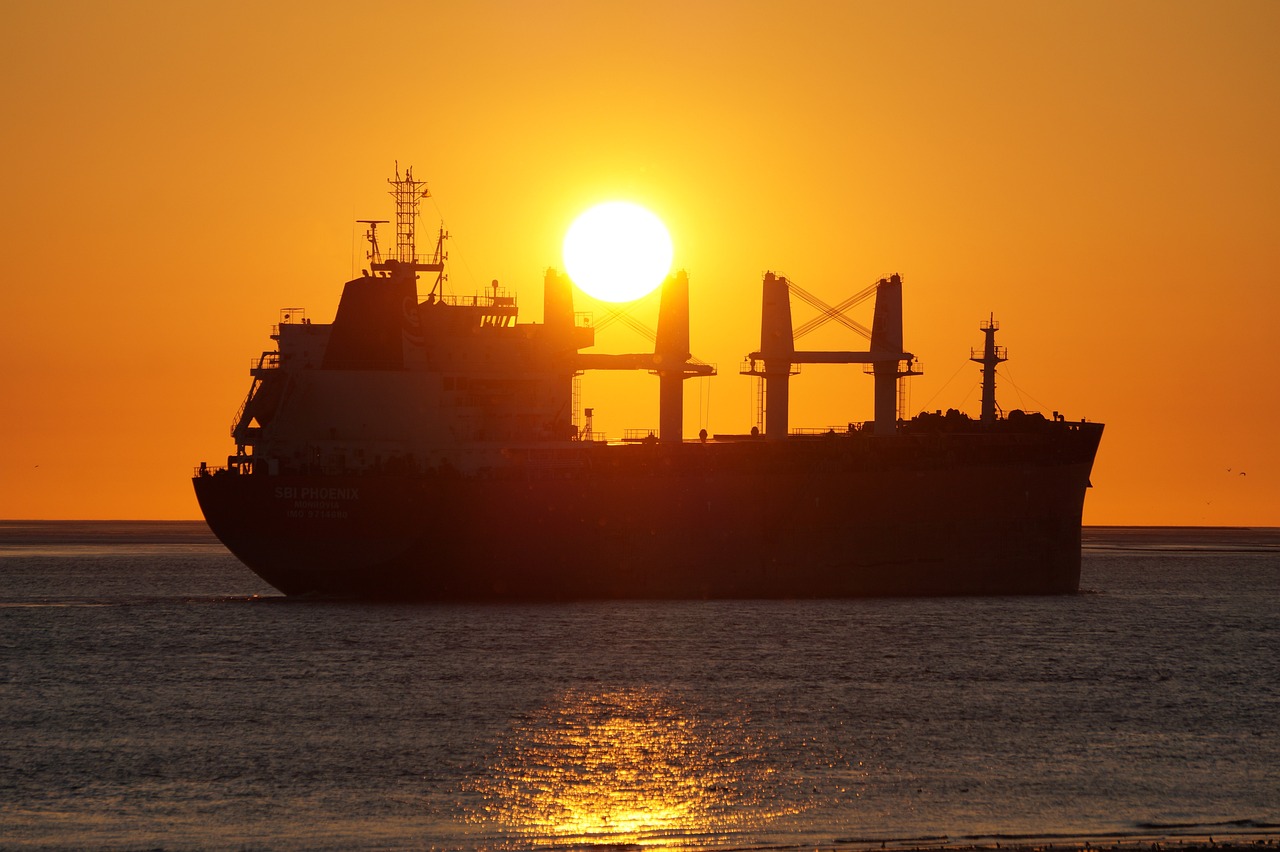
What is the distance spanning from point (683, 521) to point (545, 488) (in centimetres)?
448

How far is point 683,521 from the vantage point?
155ft

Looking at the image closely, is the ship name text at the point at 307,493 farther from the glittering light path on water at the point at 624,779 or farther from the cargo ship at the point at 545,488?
the glittering light path on water at the point at 624,779

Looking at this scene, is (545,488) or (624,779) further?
(545,488)

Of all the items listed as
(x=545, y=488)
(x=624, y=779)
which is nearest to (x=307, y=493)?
(x=545, y=488)

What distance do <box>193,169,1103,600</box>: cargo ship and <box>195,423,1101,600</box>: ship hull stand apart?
0.06 m

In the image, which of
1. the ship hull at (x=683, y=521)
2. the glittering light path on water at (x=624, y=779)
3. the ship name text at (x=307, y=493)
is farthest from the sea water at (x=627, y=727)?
the ship name text at (x=307, y=493)

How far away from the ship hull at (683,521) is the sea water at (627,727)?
1.14 m

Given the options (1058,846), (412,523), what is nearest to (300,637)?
(412,523)

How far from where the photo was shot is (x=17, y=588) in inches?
2736

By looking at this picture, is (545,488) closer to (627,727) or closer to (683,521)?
(683,521)

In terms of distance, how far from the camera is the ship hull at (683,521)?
44.8 meters

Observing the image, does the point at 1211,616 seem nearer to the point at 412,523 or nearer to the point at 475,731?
the point at 412,523

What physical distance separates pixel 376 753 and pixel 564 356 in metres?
27.4

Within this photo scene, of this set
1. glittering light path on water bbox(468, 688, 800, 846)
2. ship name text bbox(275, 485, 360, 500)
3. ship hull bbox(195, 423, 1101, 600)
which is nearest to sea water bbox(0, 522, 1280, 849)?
glittering light path on water bbox(468, 688, 800, 846)
